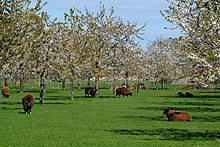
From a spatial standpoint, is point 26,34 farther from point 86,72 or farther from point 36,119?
point 86,72

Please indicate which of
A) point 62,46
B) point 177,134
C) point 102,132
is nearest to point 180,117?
point 177,134

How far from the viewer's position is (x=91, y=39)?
61.2m

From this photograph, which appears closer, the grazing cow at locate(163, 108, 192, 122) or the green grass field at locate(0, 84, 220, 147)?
the green grass field at locate(0, 84, 220, 147)

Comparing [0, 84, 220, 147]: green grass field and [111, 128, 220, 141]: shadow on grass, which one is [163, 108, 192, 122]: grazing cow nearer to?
[0, 84, 220, 147]: green grass field

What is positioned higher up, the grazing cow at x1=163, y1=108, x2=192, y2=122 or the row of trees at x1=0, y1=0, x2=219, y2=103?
the row of trees at x1=0, y1=0, x2=219, y2=103

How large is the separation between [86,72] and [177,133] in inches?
1457

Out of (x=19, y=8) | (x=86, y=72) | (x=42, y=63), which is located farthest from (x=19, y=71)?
(x=19, y=8)

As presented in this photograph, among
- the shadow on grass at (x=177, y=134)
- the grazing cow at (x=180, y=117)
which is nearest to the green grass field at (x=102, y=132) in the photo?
the shadow on grass at (x=177, y=134)

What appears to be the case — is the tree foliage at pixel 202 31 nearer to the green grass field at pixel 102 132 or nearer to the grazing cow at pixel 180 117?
the green grass field at pixel 102 132

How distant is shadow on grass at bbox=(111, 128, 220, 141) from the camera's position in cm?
2055

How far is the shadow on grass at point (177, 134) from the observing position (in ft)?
67.4

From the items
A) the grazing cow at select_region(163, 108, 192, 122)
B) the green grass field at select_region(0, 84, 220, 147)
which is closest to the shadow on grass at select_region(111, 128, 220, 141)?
the green grass field at select_region(0, 84, 220, 147)

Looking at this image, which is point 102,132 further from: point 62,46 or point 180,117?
point 62,46

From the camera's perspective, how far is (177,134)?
2212cm
